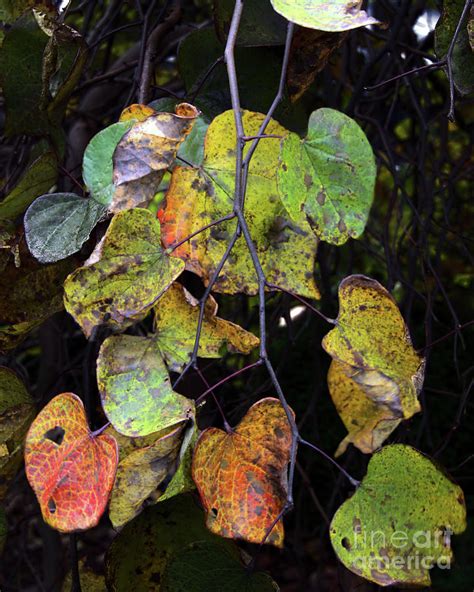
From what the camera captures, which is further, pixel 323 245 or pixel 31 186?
pixel 323 245

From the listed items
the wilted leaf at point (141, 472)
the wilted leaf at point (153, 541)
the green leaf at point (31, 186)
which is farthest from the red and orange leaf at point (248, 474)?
the green leaf at point (31, 186)

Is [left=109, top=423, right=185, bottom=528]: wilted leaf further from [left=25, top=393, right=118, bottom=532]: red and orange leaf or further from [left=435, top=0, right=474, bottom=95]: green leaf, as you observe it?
[left=435, top=0, right=474, bottom=95]: green leaf

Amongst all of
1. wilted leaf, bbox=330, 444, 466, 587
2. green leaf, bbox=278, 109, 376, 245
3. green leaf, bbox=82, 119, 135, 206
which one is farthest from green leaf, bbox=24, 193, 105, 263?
wilted leaf, bbox=330, 444, 466, 587

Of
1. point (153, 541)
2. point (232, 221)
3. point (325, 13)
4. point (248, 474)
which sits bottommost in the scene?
point (153, 541)

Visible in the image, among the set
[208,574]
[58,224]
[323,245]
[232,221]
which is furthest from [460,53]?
[323,245]

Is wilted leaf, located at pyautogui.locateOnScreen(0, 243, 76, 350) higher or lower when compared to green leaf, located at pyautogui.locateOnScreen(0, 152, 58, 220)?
lower

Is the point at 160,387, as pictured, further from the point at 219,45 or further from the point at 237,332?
the point at 219,45

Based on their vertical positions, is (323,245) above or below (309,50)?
below

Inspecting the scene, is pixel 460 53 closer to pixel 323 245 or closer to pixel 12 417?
pixel 12 417
